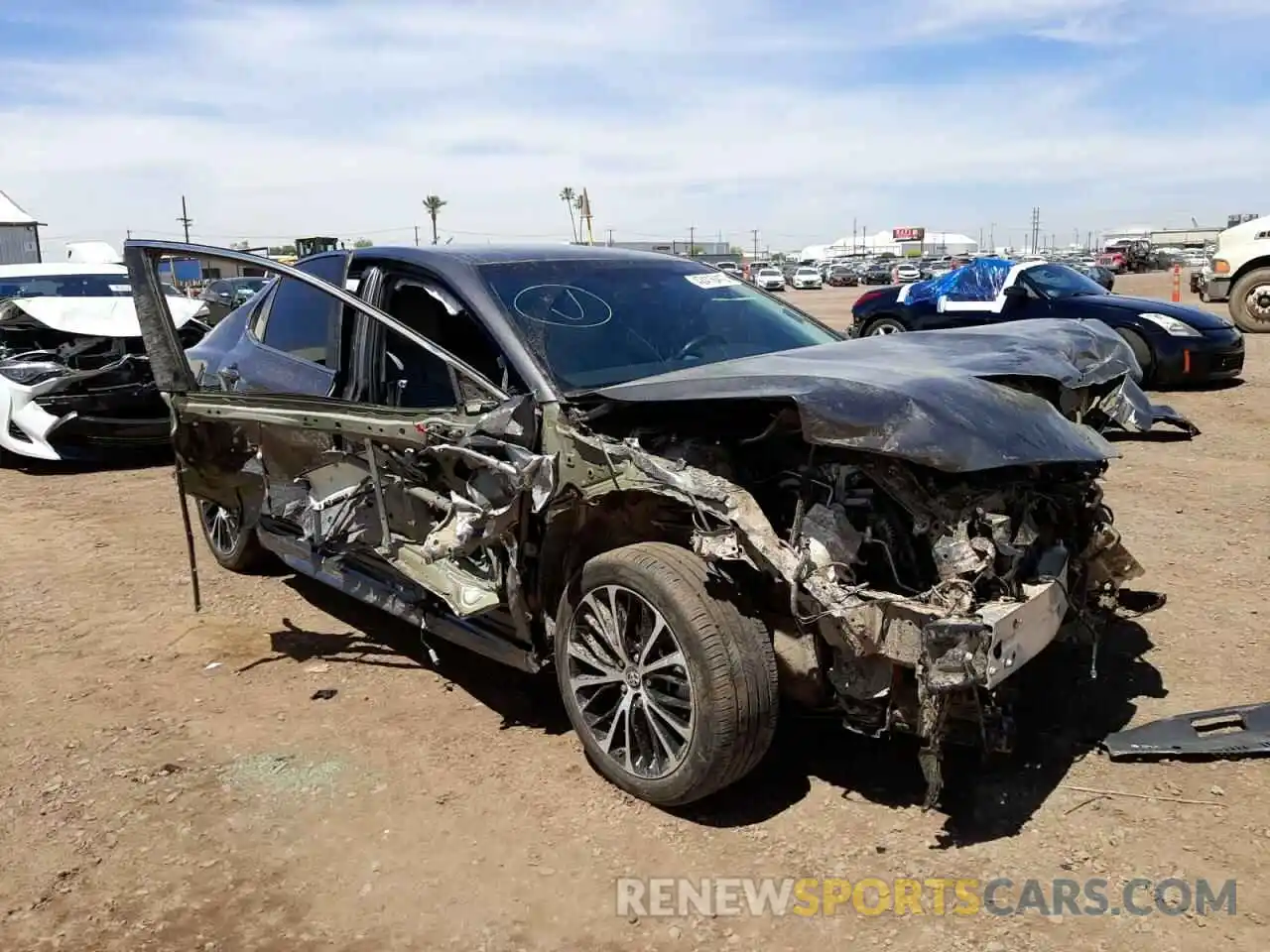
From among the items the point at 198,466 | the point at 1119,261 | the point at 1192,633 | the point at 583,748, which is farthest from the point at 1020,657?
the point at 1119,261

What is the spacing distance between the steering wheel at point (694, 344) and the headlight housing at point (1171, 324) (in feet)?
26.8

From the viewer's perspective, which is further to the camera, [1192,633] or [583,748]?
[1192,633]

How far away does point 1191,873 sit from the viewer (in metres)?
2.83

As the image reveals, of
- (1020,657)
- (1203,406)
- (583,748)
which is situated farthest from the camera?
(1203,406)

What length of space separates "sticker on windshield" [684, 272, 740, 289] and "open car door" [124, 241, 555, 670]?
4.41 ft

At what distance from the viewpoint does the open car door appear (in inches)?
134

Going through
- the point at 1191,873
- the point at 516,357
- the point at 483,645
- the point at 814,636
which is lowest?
the point at 1191,873

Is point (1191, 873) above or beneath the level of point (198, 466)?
beneath

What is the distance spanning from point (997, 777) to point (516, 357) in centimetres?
215

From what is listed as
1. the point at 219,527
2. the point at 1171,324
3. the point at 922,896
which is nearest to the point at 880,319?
the point at 1171,324

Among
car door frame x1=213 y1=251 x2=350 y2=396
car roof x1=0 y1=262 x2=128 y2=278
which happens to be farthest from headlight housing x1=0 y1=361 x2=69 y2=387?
car door frame x1=213 y1=251 x2=350 y2=396

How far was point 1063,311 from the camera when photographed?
11.0 metres

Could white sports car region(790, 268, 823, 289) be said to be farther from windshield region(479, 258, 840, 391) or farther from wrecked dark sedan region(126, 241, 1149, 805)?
wrecked dark sedan region(126, 241, 1149, 805)

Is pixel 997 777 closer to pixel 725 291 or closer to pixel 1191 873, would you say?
pixel 1191 873
